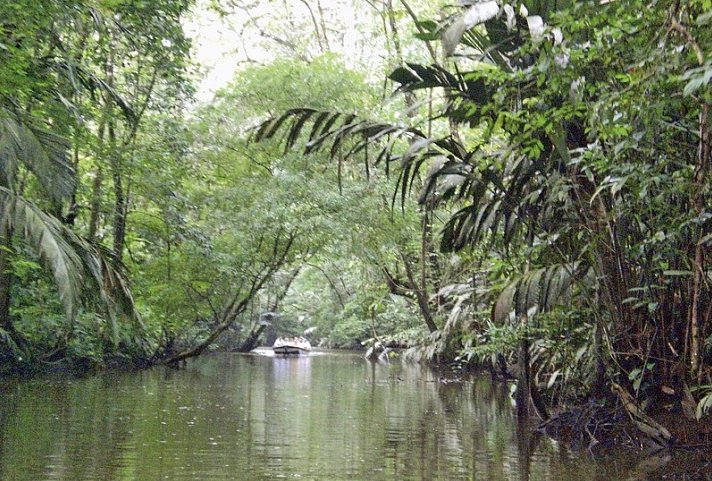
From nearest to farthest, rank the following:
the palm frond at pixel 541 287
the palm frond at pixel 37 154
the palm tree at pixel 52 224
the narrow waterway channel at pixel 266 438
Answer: the narrow waterway channel at pixel 266 438 → the palm frond at pixel 541 287 → the palm tree at pixel 52 224 → the palm frond at pixel 37 154

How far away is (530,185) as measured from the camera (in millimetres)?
8469

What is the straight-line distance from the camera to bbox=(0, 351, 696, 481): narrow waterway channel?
6.12m

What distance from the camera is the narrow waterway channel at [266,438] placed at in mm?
6117

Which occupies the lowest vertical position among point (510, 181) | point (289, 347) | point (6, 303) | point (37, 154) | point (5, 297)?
point (289, 347)

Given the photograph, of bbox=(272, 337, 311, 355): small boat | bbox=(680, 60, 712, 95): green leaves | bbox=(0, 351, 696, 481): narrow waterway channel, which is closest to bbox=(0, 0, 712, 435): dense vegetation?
bbox=(680, 60, 712, 95): green leaves

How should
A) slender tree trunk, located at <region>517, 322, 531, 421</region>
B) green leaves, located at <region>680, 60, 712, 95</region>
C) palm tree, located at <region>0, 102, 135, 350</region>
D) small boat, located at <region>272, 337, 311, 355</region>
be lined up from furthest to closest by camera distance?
small boat, located at <region>272, 337, 311, 355</region>
slender tree trunk, located at <region>517, 322, 531, 421</region>
palm tree, located at <region>0, 102, 135, 350</region>
green leaves, located at <region>680, 60, 712, 95</region>

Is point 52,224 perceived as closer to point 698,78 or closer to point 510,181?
point 510,181

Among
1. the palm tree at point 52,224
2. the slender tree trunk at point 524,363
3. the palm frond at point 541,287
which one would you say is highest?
the palm tree at point 52,224

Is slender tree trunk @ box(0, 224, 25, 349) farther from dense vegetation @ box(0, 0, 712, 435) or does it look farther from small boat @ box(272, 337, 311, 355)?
small boat @ box(272, 337, 311, 355)

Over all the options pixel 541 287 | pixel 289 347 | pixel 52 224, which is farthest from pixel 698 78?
pixel 289 347

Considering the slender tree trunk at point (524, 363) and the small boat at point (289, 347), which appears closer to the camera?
the slender tree trunk at point (524, 363)

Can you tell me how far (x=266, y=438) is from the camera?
26.5ft

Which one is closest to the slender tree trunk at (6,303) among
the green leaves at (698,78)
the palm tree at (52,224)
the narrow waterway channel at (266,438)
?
the narrow waterway channel at (266,438)

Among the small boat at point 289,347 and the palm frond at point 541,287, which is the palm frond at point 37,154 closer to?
the palm frond at point 541,287
